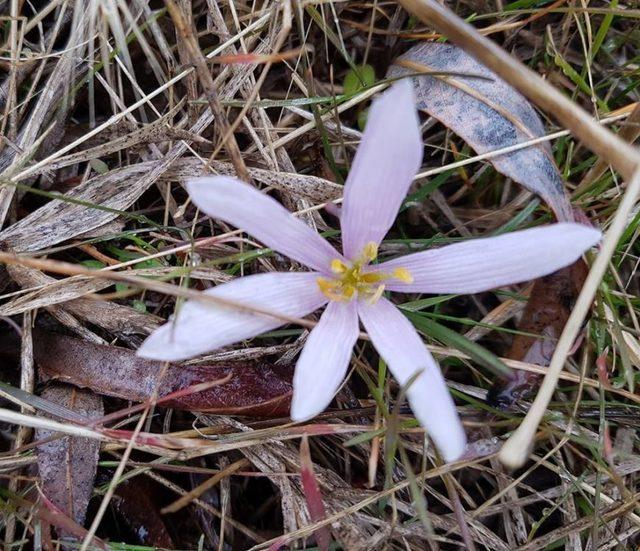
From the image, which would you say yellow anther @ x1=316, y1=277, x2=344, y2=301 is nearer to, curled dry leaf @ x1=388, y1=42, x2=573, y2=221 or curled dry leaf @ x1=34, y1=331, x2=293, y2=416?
curled dry leaf @ x1=34, y1=331, x2=293, y2=416

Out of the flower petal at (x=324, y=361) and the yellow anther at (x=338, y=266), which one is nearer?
the flower petal at (x=324, y=361)

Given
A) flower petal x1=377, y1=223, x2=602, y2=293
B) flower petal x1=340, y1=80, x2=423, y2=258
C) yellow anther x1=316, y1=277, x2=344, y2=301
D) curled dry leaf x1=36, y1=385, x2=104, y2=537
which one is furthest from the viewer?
curled dry leaf x1=36, y1=385, x2=104, y2=537

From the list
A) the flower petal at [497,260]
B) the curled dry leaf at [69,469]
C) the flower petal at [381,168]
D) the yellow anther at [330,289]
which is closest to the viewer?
the flower petal at [381,168]

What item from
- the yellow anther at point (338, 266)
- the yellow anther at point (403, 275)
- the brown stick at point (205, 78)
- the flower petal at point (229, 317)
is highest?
the brown stick at point (205, 78)

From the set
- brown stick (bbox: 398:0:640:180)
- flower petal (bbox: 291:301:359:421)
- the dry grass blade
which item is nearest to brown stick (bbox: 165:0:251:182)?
the dry grass blade

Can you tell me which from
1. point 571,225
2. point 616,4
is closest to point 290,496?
point 571,225

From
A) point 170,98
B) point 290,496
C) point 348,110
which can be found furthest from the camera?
point 348,110

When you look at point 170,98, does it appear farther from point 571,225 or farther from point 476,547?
point 476,547

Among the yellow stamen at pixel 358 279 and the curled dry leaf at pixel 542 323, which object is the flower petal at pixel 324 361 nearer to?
the yellow stamen at pixel 358 279

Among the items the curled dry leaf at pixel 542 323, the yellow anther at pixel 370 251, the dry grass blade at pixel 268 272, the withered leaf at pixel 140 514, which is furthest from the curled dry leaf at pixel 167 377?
the curled dry leaf at pixel 542 323
